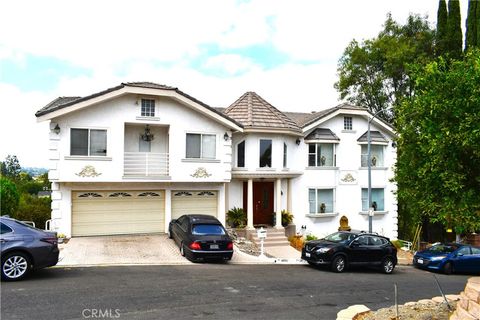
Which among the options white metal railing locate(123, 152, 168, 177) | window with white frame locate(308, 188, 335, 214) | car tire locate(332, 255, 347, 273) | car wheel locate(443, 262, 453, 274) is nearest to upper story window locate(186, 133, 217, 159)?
white metal railing locate(123, 152, 168, 177)

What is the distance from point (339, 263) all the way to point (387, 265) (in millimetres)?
2607

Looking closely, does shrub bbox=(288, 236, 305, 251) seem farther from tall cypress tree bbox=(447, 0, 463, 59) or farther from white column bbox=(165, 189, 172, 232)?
tall cypress tree bbox=(447, 0, 463, 59)

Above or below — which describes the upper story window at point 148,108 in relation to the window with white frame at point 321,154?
above

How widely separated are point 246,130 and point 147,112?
5.35 meters

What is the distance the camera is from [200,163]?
67.7ft

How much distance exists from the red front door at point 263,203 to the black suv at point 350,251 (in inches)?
271

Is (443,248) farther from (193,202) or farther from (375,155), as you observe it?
(193,202)

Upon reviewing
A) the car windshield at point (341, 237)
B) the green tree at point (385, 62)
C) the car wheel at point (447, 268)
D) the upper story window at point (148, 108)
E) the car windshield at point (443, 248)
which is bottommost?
the car wheel at point (447, 268)

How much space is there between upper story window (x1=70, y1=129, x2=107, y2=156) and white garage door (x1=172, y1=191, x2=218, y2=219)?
14.1 ft

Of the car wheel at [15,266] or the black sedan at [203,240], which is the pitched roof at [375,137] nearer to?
the black sedan at [203,240]

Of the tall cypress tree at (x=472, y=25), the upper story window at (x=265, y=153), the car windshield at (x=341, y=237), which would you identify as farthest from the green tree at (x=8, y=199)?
the tall cypress tree at (x=472, y=25)

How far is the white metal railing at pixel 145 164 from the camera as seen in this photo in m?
19.7

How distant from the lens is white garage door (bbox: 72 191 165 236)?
19.0 metres

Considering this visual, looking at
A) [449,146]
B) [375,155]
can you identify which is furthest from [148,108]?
[375,155]
